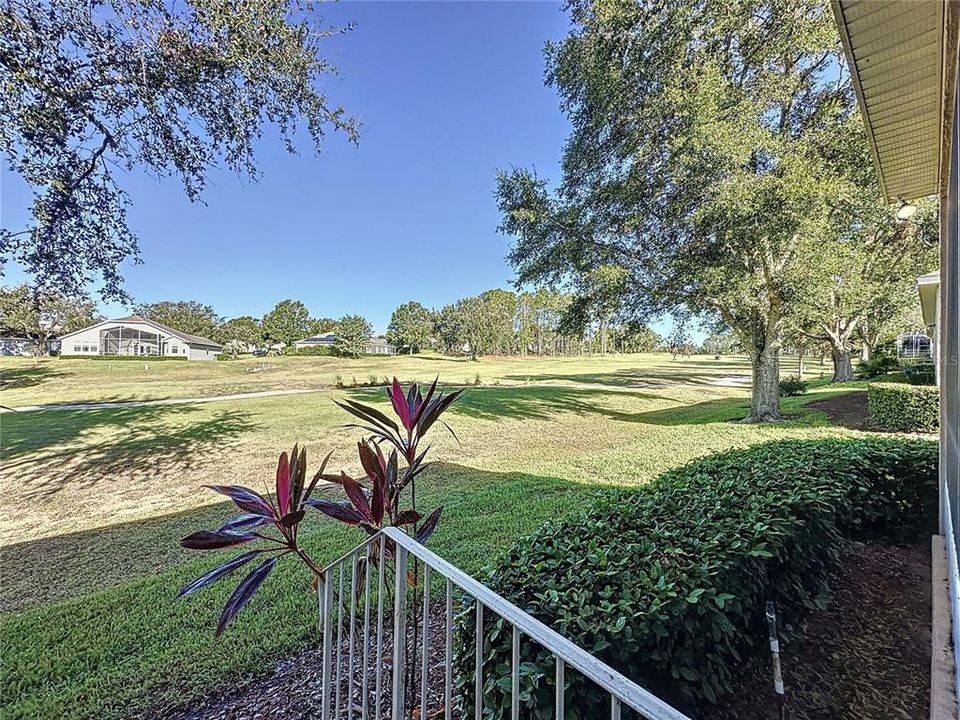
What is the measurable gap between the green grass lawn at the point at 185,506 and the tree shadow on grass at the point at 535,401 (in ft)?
0.63

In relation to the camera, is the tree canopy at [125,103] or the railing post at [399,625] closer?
the railing post at [399,625]

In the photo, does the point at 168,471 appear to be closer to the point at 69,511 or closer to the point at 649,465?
the point at 69,511

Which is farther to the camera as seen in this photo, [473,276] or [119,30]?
[473,276]

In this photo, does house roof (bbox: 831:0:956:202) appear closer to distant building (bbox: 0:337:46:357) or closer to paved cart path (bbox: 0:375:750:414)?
paved cart path (bbox: 0:375:750:414)

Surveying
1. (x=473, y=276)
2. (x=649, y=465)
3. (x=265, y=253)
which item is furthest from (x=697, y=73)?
(x=473, y=276)

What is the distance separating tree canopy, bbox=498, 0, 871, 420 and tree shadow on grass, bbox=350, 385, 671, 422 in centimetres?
453

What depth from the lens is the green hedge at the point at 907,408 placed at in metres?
7.26

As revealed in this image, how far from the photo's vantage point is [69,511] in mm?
6160

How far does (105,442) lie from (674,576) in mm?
12011

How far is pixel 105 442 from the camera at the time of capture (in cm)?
967

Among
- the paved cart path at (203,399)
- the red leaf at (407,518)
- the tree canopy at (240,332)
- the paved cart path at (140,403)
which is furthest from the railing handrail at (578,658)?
the tree canopy at (240,332)

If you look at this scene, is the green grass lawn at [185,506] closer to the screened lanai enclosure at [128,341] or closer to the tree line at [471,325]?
the screened lanai enclosure at [128,341]

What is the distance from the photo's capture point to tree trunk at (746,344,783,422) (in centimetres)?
989

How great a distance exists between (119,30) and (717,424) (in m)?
A: 11.8
